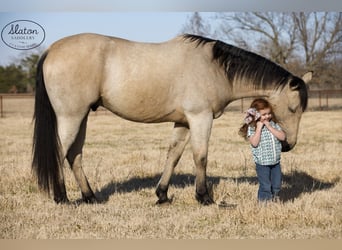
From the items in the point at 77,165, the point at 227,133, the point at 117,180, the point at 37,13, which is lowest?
the point at 227,133

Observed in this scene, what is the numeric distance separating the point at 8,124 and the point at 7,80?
2.70m

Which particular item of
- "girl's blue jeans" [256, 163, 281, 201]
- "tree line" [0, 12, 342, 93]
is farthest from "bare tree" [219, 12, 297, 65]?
"girl's blue jeans" [256, 163, 281, 201]

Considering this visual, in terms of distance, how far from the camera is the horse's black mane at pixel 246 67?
4.59 meters

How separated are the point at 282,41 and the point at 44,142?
732cm

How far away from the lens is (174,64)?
4414 millimetres

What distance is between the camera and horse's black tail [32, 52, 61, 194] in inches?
166

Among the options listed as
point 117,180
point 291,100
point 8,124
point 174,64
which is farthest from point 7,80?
point 291,100

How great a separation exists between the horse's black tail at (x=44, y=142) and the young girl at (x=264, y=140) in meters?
1.99

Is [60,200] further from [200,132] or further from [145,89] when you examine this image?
[200,132]

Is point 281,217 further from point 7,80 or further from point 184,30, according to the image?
point 7,80

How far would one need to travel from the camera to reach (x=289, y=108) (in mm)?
4582

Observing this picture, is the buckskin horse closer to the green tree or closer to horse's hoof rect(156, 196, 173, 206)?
horse's hoof rect(156, 196, 173, 206)

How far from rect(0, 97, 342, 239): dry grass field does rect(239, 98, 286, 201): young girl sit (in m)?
0.26

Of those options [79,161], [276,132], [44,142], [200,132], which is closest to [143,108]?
[200,132]
